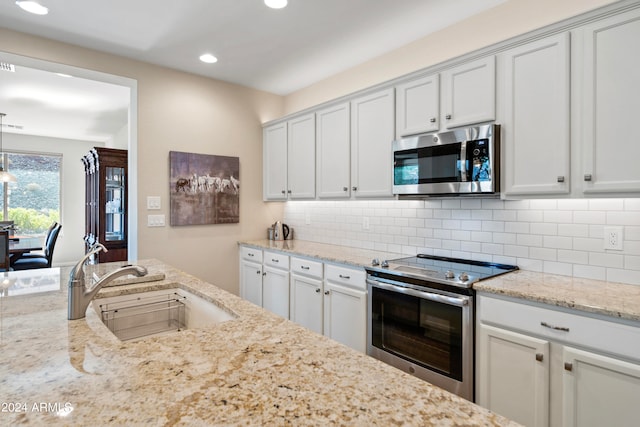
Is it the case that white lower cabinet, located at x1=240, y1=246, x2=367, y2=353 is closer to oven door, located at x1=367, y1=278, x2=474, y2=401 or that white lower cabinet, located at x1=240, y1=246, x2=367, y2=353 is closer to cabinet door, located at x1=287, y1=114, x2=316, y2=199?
oven door, located at x1=367, y1=278, x2=474, y2=401

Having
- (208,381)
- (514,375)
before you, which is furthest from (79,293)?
(514,375)

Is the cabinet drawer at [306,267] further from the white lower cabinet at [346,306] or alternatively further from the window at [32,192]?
the window at [32,192]

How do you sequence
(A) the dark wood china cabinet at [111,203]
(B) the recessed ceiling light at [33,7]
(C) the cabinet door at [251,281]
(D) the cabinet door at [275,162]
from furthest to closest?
(A) the dark wood china cabinet at [111,203] < (D) the cabinet door at [275,162] < (C) the cabinet door at [251,281] < (B) the recessed ceiling light at [33,7]

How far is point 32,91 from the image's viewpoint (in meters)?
4.36

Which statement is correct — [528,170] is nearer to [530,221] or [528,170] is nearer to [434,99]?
[530,221]

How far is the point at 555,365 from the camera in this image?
162cm

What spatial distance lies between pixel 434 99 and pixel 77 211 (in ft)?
24.9

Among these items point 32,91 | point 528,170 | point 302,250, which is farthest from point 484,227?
point 32,91

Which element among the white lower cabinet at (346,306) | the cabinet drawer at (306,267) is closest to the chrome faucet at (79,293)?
the white lower cabinet at (346,306)

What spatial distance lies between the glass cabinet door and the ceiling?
4.12ft

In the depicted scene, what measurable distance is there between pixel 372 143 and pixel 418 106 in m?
0.49

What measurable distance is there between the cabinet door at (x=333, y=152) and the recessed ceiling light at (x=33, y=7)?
2.18 meters

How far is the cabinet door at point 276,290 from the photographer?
330 centimetres

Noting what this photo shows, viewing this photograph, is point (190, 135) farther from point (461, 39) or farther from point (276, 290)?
point (461, 39)
